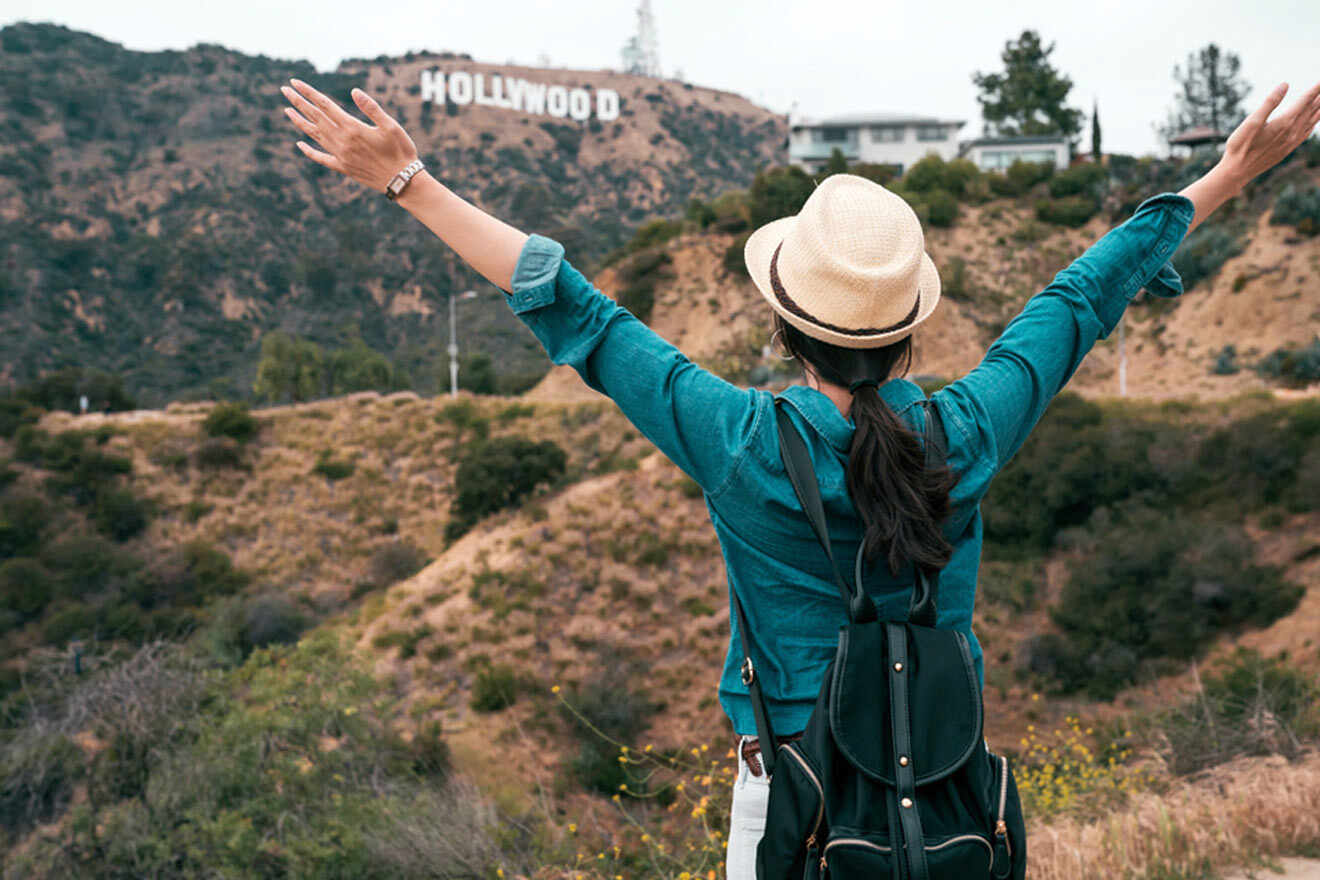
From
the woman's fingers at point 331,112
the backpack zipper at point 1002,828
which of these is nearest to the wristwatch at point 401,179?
the woman's fingers at point 331,112

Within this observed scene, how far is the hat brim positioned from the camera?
4.92 feet

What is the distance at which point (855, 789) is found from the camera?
136cm

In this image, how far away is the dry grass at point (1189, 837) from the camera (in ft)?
12.1

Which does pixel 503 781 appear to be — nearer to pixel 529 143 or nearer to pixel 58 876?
pixel 58 876

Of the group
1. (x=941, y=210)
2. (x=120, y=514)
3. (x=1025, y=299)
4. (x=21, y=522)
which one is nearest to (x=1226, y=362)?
(x=1025, y=299)

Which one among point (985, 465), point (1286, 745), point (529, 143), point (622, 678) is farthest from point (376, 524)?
point (529, 143)

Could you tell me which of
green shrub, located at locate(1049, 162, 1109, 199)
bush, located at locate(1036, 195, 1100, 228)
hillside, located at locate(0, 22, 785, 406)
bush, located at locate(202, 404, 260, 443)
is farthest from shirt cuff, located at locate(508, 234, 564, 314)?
green shrub, located at locate(1049, 162, 1109, 199)

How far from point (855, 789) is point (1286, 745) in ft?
23.0

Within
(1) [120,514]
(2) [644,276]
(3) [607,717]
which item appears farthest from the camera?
(2) [644,276]

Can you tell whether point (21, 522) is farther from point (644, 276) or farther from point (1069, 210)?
point (1069, 210)

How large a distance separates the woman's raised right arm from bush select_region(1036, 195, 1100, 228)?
44587 millimetres

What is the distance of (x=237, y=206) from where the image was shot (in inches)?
2815

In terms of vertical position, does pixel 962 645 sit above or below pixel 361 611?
above

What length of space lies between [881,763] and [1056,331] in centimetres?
84
